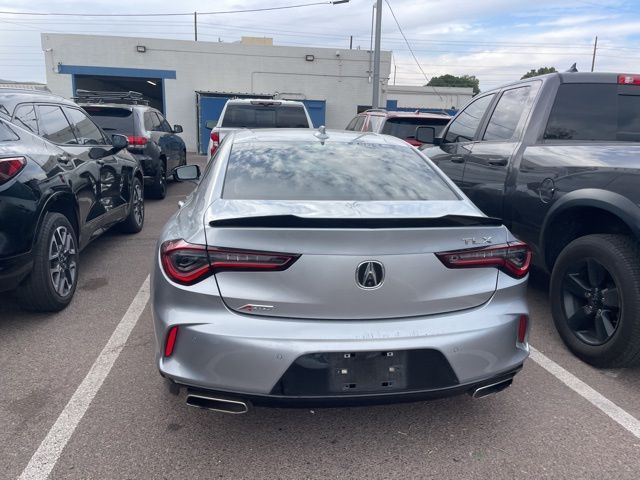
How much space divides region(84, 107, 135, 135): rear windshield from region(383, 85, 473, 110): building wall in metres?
30.0

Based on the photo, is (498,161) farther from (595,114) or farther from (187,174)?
(187,174)

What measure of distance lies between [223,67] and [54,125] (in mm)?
19398

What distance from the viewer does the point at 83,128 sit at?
580 centimetres

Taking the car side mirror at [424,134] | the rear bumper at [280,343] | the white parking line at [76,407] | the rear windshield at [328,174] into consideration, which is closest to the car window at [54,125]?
A: the white parking line at [76,407]

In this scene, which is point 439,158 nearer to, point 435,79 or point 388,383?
point 388,383

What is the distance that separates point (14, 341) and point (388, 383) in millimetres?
2896

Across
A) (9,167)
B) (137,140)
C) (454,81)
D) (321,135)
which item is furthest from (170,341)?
(454,81)

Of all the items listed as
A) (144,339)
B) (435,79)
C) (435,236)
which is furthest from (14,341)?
(435,79)

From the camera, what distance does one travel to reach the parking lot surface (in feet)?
8.23

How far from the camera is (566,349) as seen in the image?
12.6 feet

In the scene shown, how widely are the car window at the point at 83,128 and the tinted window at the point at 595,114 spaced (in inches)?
178

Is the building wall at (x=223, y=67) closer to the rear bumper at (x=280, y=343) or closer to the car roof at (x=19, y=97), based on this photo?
the car roof at (x=19, y=97)

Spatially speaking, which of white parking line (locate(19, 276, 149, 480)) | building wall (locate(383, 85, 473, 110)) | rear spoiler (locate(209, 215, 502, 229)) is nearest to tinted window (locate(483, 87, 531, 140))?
rear spoiler (locate(209, 215, 502, 229))

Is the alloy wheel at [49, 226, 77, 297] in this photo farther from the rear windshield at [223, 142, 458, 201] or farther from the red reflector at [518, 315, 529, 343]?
the red reflector at [518, 315, 529, 343]
